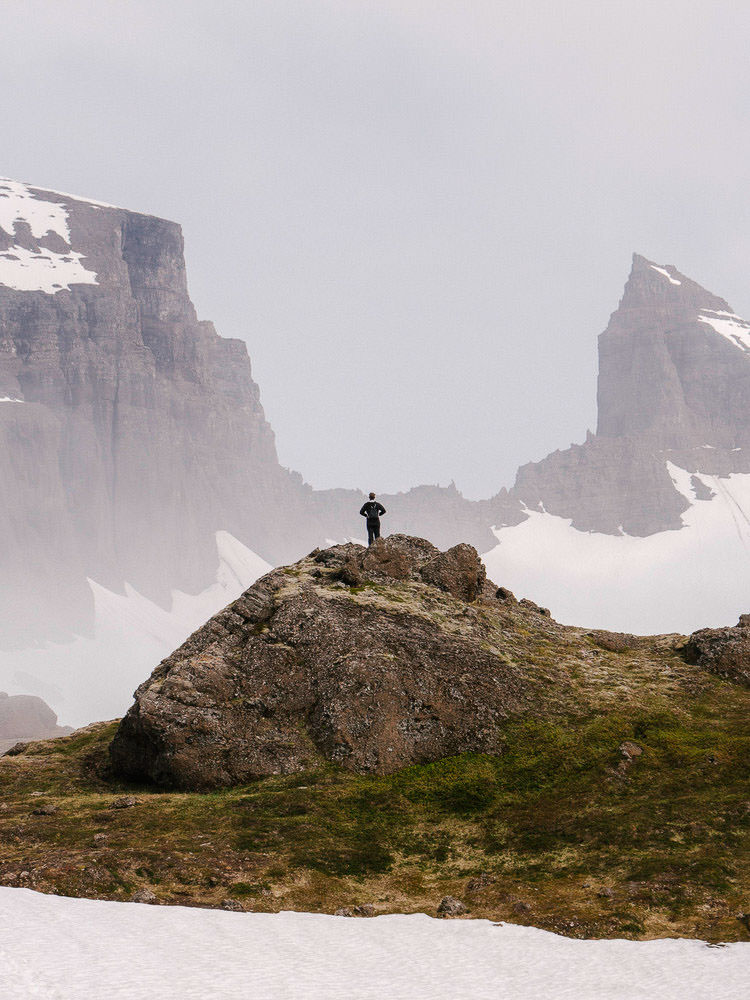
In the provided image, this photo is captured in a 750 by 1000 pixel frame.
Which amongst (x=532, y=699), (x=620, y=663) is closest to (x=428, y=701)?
(x=532, y=699)

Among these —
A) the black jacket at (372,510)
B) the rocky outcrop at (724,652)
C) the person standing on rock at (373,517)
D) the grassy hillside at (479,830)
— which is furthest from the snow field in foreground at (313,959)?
the black jacket at (372,510)

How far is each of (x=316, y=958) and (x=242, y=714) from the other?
16440mm

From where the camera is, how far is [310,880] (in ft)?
86.6

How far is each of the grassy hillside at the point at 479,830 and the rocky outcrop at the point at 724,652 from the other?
1570 mm

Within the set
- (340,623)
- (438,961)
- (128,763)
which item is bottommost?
(438,961)

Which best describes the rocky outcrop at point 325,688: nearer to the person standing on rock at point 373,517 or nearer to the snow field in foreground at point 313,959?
the person standing on rock at point 373,517

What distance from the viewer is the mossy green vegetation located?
2452 centimetres

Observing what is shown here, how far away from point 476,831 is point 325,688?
402 inches

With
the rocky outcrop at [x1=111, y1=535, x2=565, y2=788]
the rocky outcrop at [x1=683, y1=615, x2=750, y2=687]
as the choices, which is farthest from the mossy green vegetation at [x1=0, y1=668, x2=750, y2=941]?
the rocky outcrop at [x1=683, y1=615, x2=750, y2=687]

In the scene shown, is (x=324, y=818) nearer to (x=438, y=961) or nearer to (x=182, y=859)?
(x=182, y=859)

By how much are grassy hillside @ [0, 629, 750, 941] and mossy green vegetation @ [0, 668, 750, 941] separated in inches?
2.8

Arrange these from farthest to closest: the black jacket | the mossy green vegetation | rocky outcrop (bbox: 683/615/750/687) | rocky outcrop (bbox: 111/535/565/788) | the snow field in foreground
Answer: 1. the black jacket
2. rocky outcrop (bbox: 683/615/750/687)
3. rocky outcrop (bbox: 111/535/565/788)
4. the mossy green vegetation
5. the snow field in foreground

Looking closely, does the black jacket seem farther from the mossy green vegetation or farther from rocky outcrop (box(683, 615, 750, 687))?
rocky outcrop (box(683, 615, 750, 687))

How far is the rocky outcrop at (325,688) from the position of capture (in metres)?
35.6
